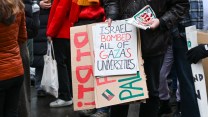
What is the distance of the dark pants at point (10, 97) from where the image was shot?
11.6 feet

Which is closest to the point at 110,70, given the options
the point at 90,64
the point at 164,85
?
the point at 90,64

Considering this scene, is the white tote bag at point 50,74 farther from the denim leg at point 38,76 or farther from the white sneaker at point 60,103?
the denim leg at point 38,76

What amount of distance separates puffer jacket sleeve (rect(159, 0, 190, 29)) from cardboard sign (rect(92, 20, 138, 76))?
0.27 m

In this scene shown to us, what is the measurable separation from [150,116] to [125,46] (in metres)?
0.71

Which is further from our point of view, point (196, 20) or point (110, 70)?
point (196, 20)

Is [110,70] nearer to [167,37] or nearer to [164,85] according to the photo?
[167,37]

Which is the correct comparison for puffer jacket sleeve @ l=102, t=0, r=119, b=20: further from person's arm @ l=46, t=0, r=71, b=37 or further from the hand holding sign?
person's arm @ l=46, t=0, r=71, b=37

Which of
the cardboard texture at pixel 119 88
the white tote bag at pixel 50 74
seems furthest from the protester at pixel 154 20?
the white tote bag at pixel 50 74

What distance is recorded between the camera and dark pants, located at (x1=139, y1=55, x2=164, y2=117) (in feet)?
12.5

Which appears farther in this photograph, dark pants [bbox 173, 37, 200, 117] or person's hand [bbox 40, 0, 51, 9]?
person's hand [bbox 40, 0, 51, 9]

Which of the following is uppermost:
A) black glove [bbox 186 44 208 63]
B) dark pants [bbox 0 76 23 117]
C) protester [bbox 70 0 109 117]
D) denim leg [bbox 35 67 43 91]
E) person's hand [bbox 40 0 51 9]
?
person's hand [bbox 40 0 51 9]

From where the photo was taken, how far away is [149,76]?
3.81 m

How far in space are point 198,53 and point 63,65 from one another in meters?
2.47

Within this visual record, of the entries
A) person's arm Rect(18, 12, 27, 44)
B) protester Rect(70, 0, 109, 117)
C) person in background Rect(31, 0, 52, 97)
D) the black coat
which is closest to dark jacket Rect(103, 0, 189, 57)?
person's arm Rect(18, 12, 27, 44)
